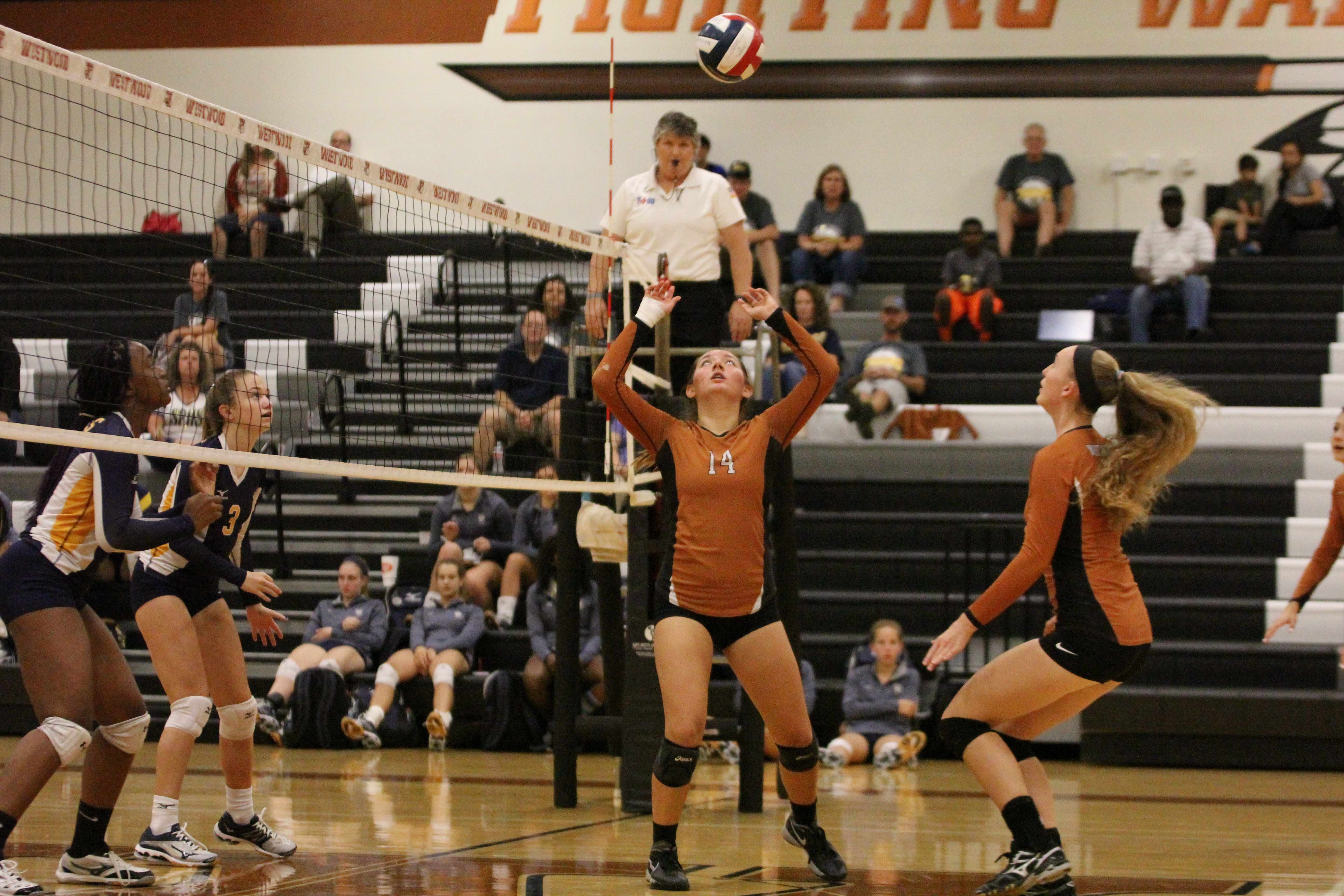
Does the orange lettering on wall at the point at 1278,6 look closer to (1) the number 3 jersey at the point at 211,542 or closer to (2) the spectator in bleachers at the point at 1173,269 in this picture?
(2) the spectator in bleachers at the point at 1173,269

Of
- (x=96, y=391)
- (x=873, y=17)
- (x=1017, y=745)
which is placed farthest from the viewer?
(x=873, y=17)

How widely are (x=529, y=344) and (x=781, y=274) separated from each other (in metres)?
4.64

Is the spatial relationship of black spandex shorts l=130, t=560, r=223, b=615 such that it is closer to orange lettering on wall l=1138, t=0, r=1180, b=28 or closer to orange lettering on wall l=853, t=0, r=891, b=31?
orange lettering on wall l=853, t=0, r=891, b=31

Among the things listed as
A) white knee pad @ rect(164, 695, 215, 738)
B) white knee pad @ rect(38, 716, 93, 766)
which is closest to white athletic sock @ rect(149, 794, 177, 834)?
white knee pad @ rect(164, 695, 215, 738)

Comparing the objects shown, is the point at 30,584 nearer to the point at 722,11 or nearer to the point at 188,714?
the point at 188,714

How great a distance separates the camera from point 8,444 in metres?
11.4

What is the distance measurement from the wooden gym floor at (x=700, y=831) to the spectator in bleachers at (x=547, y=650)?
55 centimetres

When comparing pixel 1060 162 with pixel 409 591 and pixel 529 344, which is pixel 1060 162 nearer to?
pixel 529 344

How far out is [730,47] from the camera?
22.5 feet

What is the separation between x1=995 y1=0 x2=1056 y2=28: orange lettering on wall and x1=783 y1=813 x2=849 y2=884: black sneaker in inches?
477

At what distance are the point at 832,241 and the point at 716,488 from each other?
963 cm

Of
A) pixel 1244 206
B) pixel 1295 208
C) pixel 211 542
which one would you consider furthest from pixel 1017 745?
pixel 1244 206

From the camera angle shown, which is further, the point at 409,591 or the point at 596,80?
the point at 596,80

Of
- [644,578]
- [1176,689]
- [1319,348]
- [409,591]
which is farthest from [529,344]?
[1319,348]
